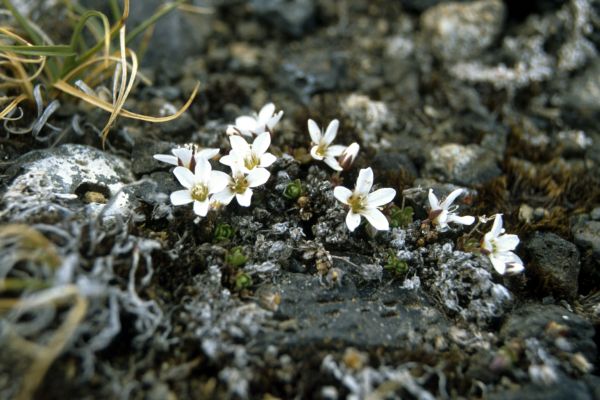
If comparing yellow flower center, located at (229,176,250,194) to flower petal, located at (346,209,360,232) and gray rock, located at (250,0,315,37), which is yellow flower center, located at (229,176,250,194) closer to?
flower petal, located at (346,209,360,232)

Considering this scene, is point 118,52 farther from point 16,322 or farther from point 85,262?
point 16,322

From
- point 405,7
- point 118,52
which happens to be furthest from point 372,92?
point 118,52

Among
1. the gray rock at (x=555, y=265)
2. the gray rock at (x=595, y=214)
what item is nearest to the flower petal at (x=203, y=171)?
the gray rock at (x=555, y=265)

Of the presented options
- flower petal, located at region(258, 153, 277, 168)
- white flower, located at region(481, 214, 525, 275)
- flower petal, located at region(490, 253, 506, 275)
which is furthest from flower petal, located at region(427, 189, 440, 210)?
flower petal, located at region(258, 153, 277, 168)

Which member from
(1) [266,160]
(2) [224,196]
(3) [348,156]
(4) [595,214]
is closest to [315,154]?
(3) [348,156]

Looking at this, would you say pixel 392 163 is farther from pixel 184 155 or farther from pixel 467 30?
pixel 467 30
